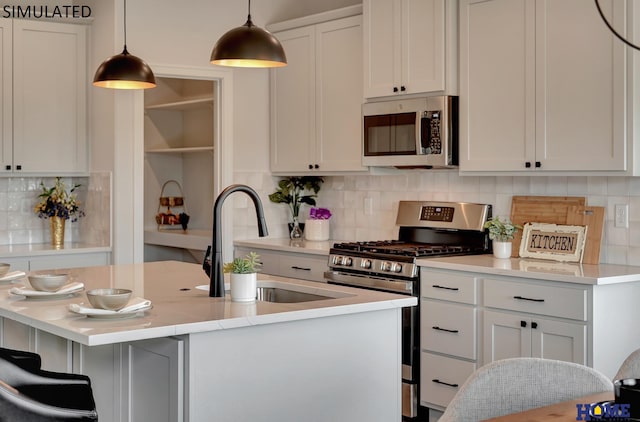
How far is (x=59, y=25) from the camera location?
584 cm

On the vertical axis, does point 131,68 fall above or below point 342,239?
above

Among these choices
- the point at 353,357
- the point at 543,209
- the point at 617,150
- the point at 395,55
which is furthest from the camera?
the point at 395,55

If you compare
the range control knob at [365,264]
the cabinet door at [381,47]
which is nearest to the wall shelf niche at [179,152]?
the cabinet door at [381,47]

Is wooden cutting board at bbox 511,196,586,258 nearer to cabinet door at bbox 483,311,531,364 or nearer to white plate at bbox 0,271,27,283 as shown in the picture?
cabinet door at bbox 483,311,531,364

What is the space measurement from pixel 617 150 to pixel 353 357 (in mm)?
1793

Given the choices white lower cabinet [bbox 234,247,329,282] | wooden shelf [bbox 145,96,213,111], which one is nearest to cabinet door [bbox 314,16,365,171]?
white lower cabinet [bbox 234,247,329,282]

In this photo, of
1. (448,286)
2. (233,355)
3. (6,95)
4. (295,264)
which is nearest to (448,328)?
(448,286)

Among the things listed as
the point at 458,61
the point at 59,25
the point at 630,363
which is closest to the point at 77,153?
the point at 59,25

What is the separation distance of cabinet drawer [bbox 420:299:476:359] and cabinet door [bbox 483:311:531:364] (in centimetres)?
9

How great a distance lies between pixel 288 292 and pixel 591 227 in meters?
1.78

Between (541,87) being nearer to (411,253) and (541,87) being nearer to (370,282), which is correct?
(411,253)

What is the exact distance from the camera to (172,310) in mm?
2924

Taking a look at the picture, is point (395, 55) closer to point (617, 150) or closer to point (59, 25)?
point (617, 150)

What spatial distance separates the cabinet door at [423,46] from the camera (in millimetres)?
4879
